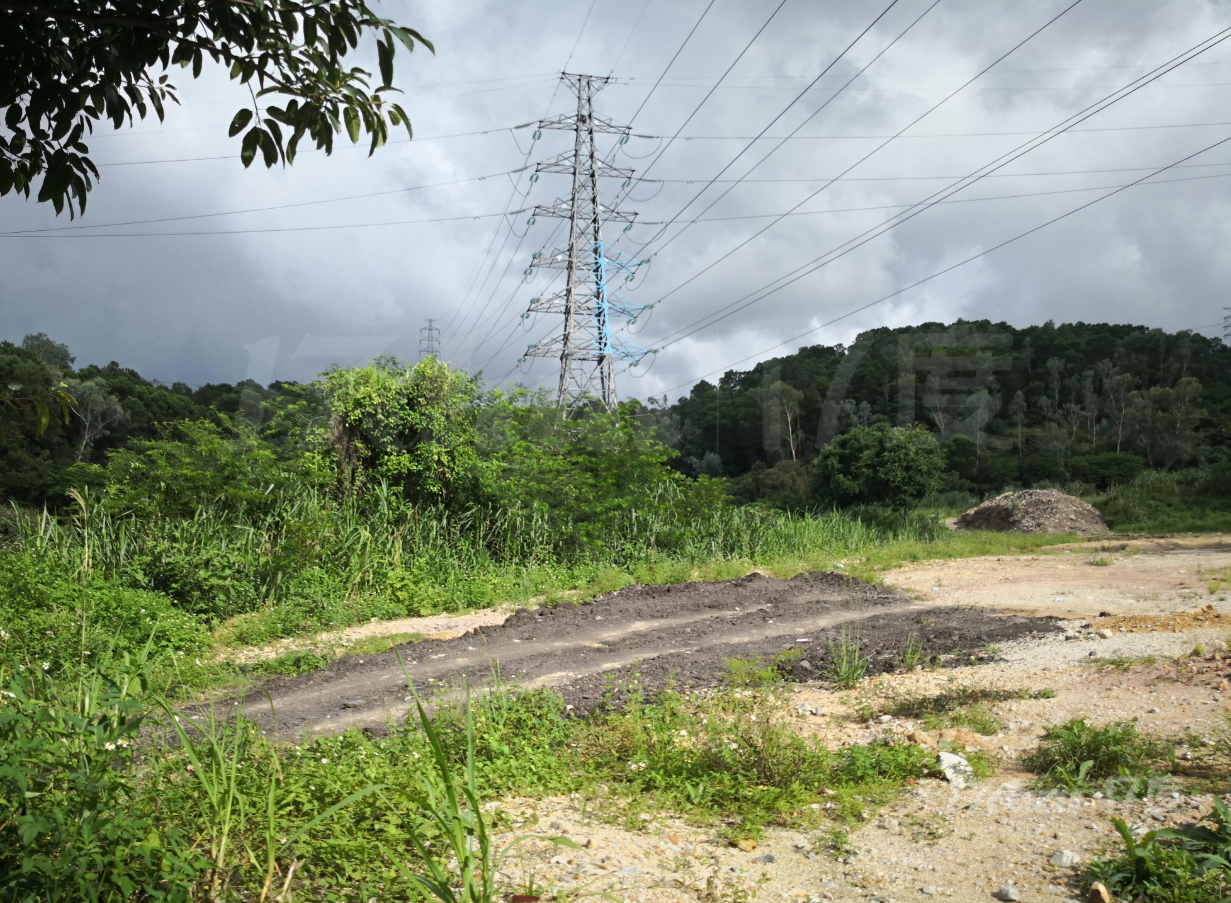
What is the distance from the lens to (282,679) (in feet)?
20.5

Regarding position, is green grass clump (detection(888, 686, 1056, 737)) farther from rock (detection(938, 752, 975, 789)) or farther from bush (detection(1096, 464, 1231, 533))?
bush (detection(1096, 464, 1231, 533))

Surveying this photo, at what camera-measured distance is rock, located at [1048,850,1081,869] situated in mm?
2801

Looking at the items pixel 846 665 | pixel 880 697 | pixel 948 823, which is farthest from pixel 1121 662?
→ pixel 948 823

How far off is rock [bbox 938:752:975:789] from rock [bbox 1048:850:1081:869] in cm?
77

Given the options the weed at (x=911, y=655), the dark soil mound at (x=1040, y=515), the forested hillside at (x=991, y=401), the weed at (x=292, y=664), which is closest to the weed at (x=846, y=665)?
the weed at (x=911, y=655)

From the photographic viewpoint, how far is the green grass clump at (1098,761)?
335cm

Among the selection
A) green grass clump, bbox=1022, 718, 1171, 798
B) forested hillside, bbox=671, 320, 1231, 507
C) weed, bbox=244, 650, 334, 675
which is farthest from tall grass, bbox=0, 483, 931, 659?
forested hillside, bbox=671, 320, 1231, 507

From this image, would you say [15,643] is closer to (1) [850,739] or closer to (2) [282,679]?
(2) [282,679]

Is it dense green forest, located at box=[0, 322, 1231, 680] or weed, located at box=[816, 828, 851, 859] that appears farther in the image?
dense green forest, located at box=[0, 322, 1231, 680]

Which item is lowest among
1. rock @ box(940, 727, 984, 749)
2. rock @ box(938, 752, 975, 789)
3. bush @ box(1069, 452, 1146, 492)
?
rock @ box(940, 727, 984, 749)

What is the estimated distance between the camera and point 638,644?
748 cm

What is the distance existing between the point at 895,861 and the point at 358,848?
1961 millimetres

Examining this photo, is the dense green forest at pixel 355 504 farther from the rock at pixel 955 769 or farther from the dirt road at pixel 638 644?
the rock at pixel 955 769

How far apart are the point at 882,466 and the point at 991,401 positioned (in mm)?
21038
